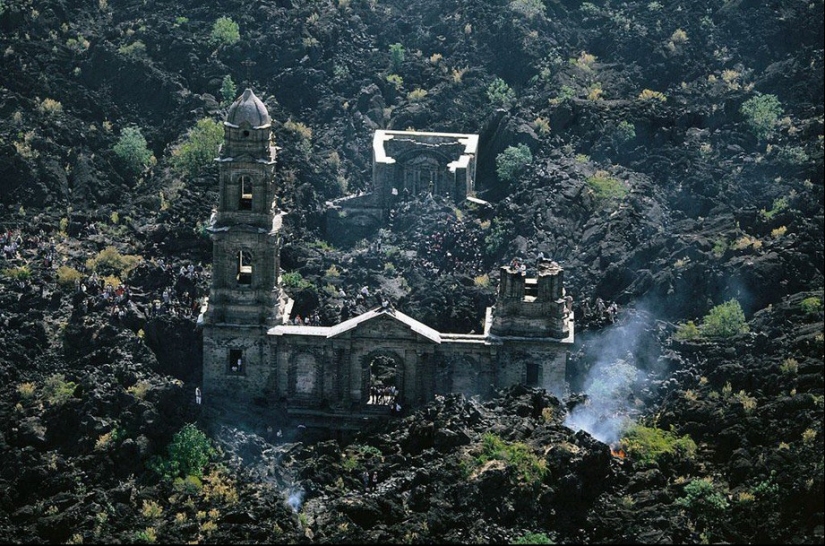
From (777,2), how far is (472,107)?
75.6 feet

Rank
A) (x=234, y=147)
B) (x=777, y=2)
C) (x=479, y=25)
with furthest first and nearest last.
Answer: (x=479, y=25) → (x=777, y=2) → (x=234, y=147)

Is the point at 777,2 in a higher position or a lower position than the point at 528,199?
higher

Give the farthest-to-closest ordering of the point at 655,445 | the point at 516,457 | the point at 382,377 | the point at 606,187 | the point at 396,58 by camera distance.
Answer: the point at 396,58 → the point at 606,187 → the point at 382,377 → the point at 655,445 → the point at 516,457

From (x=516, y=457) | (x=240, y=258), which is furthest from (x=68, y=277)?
(x=516, y=457)

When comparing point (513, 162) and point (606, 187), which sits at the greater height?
point (513, 162)

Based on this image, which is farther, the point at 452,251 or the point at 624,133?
the point at 624,133

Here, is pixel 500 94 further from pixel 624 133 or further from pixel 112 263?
pixel 112 263

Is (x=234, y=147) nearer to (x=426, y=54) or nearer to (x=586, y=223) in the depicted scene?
(x=586, y=223)

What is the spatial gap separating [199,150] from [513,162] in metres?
20.9

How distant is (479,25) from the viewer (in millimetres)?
167750

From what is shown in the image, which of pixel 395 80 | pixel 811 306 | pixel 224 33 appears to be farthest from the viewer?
pixel 395 80

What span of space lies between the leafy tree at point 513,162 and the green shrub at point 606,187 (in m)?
5.18

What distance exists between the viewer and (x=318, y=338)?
114125 mm

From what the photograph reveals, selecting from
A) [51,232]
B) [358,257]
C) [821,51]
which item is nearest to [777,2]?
[821,51]
